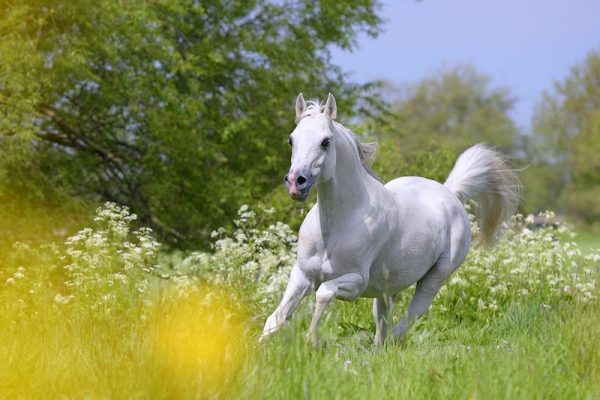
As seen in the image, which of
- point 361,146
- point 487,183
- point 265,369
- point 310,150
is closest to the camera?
point 265,369

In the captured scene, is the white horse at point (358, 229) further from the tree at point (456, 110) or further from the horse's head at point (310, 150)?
the tree at point (456, 110)

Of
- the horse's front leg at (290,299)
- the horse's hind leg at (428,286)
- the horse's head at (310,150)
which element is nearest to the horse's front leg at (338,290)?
the horse's front leg at (290,299)

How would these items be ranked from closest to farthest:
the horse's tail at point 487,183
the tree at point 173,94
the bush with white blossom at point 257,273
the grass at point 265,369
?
the grass at point 265,369
the bush with white blossom at point 257,273
the horse's tail at point 487,183
the tree at point 173,94

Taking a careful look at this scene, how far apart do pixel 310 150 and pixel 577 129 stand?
135 ft

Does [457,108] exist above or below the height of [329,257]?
above

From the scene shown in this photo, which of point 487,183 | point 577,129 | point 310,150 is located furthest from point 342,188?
point 577,129

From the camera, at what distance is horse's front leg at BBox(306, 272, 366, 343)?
5.25 metres

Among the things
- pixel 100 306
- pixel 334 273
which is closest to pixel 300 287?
pixel 334 273

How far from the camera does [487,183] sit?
26.8ft

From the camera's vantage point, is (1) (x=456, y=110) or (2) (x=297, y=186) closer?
(2) (x=297, y=186)

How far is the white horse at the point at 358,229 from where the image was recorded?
17.2 feet

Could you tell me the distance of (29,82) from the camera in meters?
13.0

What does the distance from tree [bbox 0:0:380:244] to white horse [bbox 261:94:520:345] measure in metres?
8.59

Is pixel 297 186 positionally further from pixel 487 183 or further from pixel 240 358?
pixel 487 183
